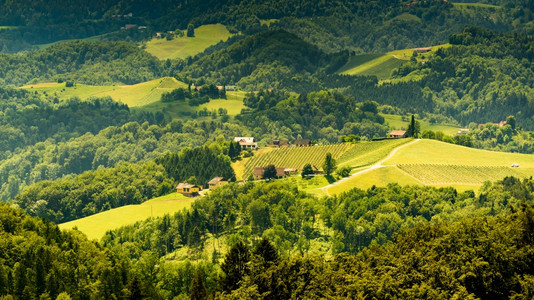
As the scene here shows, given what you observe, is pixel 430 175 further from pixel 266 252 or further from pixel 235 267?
pixel 235 267

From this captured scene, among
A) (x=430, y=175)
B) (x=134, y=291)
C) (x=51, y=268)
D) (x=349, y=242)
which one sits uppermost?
(x=134, y=291)

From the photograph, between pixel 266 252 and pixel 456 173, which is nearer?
pixel 266 252

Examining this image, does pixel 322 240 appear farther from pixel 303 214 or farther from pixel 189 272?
A: pixel 189 272

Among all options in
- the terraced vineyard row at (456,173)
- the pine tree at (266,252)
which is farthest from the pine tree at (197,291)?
the terraced vineyard row at (456,173)

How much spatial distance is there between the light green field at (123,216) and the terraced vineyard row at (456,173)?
1803 inches

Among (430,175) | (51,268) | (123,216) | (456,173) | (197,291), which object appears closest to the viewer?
(197,291)

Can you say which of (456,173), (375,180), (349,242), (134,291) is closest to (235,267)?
(134,291)

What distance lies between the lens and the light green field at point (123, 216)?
182 meters

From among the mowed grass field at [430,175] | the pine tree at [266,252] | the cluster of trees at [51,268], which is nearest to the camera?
the pine tree at [266,252]

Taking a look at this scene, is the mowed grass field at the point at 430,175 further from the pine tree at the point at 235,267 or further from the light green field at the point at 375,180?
the pine tree at the point at 235,267

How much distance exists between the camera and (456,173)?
193500 millimetres

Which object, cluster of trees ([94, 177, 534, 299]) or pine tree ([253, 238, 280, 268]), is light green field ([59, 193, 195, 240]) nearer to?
cluster of trees ([94, 177, 534, 299])

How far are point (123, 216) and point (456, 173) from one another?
66.9 meters

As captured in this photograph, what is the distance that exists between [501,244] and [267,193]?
92.8 metres
